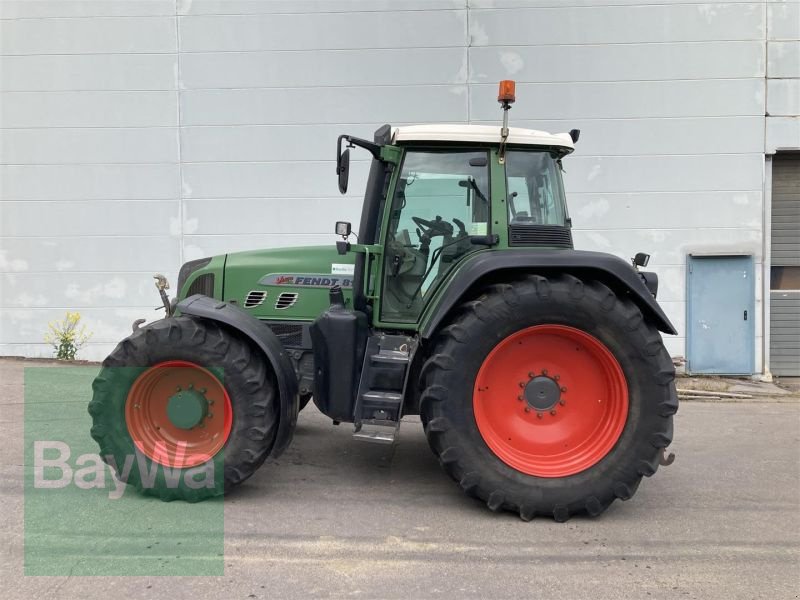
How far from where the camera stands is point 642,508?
3.90 meters

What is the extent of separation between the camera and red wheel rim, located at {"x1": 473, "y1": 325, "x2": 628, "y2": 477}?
3.77 m

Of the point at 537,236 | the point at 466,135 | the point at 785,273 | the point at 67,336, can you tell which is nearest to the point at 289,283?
the point at 466,135

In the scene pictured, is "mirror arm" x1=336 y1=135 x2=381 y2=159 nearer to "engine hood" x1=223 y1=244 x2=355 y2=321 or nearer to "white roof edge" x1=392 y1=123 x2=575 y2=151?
"white roof edge" x1=392 y1=123 x2=575 y2=151

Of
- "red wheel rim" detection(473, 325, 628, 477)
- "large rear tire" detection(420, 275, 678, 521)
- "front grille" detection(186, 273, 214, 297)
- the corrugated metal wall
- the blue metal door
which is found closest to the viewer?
"large rear tire" detection(420, 275, 678, 521)

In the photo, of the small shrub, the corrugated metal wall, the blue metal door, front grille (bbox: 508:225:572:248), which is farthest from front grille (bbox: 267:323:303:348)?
the blue metal door

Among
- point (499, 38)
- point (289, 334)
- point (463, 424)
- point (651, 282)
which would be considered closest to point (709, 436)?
point (651, 282)

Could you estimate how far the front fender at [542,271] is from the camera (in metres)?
3.64

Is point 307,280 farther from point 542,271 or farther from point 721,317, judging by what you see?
point 721,317

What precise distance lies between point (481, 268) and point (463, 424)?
896mm

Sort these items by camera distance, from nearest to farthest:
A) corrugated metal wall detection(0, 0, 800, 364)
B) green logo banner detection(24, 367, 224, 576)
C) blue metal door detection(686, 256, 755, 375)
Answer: green logo banner detection(24, 367, 224, 576)
corrugated metal wall detection(0, 0, 800, 364)
blue metal door detection(686, 256, 755, 375)

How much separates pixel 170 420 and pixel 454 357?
179 centimetres

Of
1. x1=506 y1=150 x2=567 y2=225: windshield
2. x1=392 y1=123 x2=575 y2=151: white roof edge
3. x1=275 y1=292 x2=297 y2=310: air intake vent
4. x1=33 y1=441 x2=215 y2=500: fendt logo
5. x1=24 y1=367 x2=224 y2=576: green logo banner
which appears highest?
x1=392 y1=123 x2=575 y2=151: white roof edge

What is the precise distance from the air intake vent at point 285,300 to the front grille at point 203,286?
50 cm

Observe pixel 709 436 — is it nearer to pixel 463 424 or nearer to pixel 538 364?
pixel 538 364
